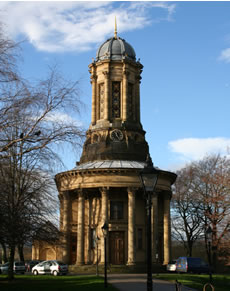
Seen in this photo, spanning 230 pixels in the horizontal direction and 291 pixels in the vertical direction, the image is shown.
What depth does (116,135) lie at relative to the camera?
166 ft

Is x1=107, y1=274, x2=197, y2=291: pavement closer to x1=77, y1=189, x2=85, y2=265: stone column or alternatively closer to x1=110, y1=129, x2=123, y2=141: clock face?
x1=77, y1=189, x2=85, y2=265: stone column

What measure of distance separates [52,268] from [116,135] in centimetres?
1762

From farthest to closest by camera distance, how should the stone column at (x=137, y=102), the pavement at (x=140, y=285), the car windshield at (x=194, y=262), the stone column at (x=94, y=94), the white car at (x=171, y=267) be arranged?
the stone column at (x=137, y=102) < the stone column at (x=94, y=94) < the white car at (x=171, y=267) < the car windshield at (x=194, y=262) < the pavement at (x=140, y=285)

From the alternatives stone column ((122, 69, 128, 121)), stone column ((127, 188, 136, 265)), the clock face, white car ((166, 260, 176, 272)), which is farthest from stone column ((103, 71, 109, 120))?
white car ((166, 260, 176, 272))

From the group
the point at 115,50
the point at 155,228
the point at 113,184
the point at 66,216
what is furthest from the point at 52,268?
the point at 115,50

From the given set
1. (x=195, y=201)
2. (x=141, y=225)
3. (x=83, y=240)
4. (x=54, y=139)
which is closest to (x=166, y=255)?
(x=141, y=225)

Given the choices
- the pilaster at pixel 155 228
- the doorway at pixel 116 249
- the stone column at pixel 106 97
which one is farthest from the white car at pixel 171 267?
the stone column at pixel 106 97

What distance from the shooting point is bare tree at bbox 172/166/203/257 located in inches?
2338

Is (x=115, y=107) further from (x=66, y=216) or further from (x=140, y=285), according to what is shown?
(x=140, y=285)

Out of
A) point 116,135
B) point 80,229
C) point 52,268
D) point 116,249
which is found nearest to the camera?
point 52,268

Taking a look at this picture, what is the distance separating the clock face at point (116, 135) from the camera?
50562 mm

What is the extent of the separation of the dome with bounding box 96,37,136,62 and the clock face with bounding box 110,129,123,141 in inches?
350

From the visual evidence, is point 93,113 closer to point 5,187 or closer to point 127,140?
point 127,140

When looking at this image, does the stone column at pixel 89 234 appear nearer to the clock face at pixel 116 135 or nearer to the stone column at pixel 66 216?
the stone column at pixel 66 216
